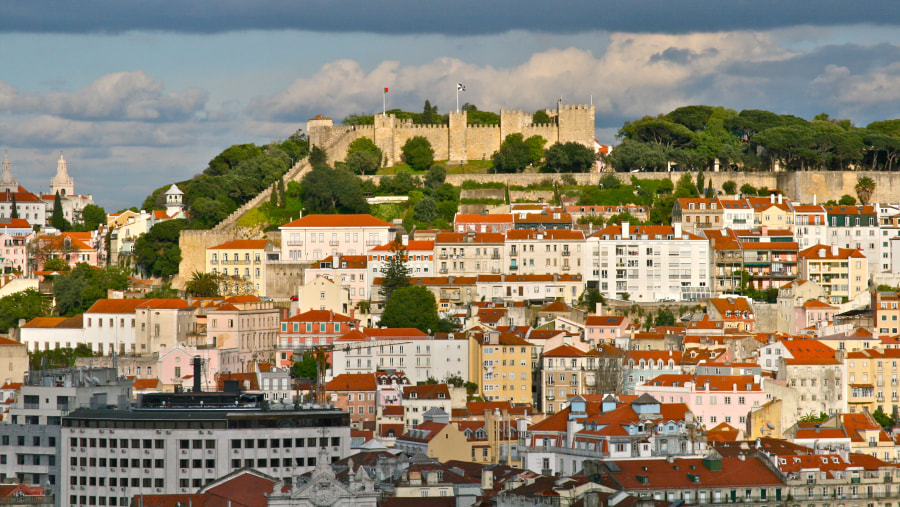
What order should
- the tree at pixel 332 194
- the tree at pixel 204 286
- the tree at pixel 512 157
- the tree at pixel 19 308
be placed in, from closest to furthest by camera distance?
the tree at pixel 19 308 → the tree at pixel 204 286 → the tree at pixel 332 194 → the tree at pixel 512 157

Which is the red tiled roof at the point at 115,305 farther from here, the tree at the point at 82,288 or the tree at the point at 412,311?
the tree at the point at 412,311

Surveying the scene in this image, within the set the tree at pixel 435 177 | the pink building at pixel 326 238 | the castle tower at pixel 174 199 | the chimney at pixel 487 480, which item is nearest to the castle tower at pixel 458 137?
the tree at pixel 435 177

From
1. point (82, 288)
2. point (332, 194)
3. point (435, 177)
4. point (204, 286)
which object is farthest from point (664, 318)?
point (82, 288)

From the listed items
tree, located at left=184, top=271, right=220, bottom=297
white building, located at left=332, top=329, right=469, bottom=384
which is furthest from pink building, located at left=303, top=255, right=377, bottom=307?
white building, located at left=332, top=329, right=469, bottom=384

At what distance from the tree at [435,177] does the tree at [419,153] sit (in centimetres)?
275

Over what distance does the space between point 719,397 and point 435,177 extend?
32651mm

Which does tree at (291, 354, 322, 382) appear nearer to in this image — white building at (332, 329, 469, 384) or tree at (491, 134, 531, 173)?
white building at (332, 329, 469, 384)

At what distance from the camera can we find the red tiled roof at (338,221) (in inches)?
3236

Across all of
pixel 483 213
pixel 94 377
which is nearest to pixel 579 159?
pixel 483 213

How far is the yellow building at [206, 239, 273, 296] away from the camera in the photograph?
8112cm

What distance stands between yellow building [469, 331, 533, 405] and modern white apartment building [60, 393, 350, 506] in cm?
1423

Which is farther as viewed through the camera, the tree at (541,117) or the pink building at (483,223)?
the tree at (541,117)

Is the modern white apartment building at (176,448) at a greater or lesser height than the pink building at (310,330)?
lesser

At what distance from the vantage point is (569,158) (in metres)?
91.1
